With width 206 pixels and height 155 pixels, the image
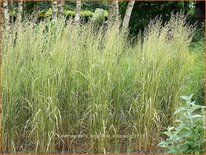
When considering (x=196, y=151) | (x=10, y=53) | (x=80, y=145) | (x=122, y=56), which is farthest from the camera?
(x=122, y=56)

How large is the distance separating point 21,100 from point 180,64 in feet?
5.95

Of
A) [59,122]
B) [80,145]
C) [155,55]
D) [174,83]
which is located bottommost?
[80,145]

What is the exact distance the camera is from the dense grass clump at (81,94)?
12.5 feet

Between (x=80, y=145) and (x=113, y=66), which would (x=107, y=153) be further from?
(x=113, y=66)

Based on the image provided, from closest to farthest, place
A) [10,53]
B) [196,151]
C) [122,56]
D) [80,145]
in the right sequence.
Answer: [196,151]
[10,53]
[80,145]
[122,56]

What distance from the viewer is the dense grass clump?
12.5ft

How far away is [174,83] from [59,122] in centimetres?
134

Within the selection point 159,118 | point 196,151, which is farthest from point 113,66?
point 196,151

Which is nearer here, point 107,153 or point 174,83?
point 107,153

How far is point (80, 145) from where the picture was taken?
4109mm

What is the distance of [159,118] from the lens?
402 cm

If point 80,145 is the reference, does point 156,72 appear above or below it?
above

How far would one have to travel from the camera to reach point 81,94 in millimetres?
4027

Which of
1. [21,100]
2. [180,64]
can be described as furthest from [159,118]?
[21,100]
